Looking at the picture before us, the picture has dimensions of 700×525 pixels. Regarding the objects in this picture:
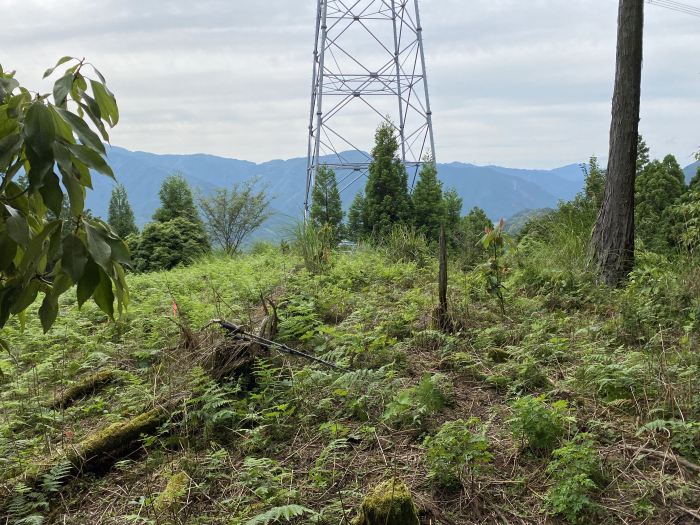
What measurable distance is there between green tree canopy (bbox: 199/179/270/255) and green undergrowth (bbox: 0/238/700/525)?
55.0ft

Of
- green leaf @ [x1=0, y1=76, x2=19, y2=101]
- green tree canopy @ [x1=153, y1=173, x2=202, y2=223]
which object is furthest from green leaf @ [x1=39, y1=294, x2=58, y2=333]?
green tree canopy @ [x1=153, y1=173, x2=202, y2=223]

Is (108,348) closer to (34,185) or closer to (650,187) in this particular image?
(34,185)

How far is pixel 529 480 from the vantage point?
111 inches

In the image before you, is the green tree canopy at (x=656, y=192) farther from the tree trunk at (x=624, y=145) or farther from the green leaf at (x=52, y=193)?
the green leaf at (x=52, y=193)

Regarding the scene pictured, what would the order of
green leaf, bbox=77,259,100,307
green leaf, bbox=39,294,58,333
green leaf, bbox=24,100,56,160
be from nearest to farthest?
green leaf, bbox=24,100,56,160 → green leaf, bbox=77,259,100,307 → green leaf, bbox=39,294,58,333

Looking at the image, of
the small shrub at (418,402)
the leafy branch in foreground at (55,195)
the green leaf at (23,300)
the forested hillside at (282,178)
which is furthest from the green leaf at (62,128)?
the forested hillside at (282,178)

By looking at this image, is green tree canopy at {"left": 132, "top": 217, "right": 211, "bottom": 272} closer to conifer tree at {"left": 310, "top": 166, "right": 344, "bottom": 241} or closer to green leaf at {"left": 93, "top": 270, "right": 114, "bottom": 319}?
conifer tree at {"left": 310, "top": 166, "right": 344, "bottom": 241}

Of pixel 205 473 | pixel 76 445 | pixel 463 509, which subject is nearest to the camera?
pixel 463 509

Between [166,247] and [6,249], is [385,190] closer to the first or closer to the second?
[166,247]

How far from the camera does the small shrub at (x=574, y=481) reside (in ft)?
8.25

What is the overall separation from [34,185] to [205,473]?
7.19 feet

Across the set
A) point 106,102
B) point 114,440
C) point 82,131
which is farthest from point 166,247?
point 82,131

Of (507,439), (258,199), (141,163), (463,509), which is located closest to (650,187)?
(507,439)

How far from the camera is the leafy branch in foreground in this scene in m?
1.25
